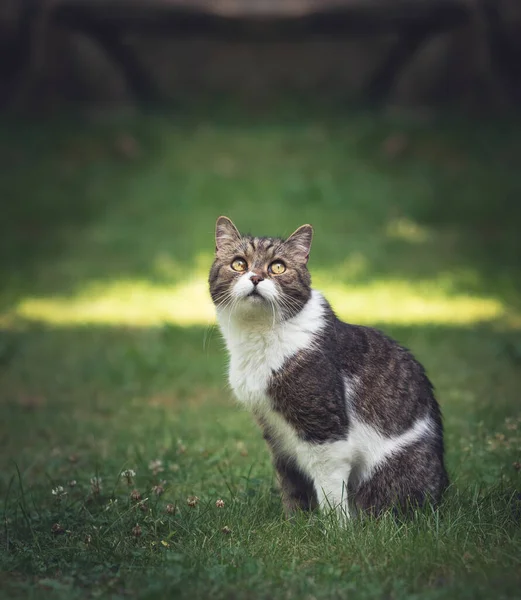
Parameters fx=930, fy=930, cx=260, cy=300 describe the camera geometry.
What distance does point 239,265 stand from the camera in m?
4.53

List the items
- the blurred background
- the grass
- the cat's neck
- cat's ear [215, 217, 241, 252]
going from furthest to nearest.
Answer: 1. the blurred background
2. cat's ear [215, 217, 241, 252]
3. the cat's neck
4. the grass

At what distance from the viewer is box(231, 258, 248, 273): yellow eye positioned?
14.8 feet

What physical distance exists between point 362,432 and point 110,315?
616cm

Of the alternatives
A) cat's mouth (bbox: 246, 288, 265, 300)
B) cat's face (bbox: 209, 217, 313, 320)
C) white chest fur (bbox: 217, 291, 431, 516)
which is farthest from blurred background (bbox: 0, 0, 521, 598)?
cat's mouth (bbox: 246, 288, 265, 300)

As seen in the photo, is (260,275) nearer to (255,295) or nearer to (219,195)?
(255,295)

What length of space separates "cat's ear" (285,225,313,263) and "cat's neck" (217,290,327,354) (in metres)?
0.25

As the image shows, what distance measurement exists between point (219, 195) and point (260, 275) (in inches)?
376

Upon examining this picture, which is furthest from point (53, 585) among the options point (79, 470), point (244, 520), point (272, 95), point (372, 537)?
point (272, 95)

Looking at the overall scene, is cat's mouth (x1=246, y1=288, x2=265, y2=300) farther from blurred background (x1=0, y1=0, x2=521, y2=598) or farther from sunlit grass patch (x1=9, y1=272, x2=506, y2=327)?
sunlit grass patch (x1=9, y1=272, x2=506, y2=327)

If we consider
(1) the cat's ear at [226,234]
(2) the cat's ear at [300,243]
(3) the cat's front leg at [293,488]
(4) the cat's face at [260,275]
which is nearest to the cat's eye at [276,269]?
(4) the cat's face at [260,275]

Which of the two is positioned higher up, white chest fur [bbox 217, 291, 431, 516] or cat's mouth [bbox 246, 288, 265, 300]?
cat's mouth [bbox 246, 288, 265, 300]

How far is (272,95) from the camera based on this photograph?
1627 centimetres

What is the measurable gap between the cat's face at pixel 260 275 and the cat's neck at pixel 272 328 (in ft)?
0.08

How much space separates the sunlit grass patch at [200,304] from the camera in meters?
9.86
